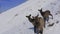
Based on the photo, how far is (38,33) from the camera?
29.4ft

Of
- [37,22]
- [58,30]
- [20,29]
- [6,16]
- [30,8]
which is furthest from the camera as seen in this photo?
[30,8]

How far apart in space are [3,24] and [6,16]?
4.92 ft

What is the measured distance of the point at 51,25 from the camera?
1048cm

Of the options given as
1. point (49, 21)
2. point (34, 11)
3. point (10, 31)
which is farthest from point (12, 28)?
point (34, 11)

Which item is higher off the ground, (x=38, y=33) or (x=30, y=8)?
(x=30, y=8)

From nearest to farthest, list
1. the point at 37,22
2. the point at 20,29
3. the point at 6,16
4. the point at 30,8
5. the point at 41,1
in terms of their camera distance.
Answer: the point at 37,22 → the point at 20,29 → the point at 6,16 → the point at 30,8 → the point at 41,1

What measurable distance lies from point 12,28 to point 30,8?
3.58 meters

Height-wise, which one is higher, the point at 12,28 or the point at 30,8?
the point at 30,8

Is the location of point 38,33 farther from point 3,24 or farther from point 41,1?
point 41,1

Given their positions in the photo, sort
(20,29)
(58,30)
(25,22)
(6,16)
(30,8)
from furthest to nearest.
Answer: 1. (30,8)
2. (6,16)
3. (25,22)
4. (20,29)
5. (58,30)

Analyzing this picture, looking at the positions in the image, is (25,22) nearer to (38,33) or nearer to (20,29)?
(20,29)

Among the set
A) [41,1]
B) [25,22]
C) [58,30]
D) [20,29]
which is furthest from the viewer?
[41,1]

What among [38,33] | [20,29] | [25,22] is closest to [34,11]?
[25,22]

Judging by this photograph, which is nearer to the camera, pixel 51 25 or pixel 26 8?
pixel 51 25
